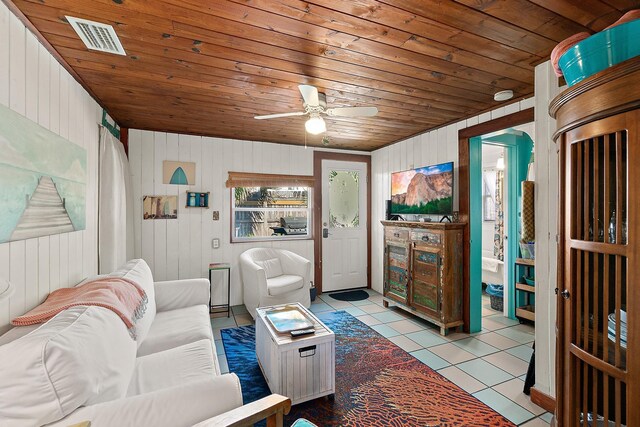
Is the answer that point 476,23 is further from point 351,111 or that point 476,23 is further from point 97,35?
point 97,35

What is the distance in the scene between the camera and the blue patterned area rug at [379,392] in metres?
1.92

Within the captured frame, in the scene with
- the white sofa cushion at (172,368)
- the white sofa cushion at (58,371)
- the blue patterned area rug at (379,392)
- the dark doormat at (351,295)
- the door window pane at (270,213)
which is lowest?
the blue patterned area rug at (379,392)

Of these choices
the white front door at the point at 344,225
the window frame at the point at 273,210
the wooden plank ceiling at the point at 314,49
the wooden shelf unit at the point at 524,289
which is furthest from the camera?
the white front door at the point at 344,225

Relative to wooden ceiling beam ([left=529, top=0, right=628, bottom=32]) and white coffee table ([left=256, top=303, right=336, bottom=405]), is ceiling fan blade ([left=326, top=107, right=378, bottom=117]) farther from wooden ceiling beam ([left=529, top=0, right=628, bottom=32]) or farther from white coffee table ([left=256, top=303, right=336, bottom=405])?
white coffee table ([left=256, top=303, right=336, bottom=405])

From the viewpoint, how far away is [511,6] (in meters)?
1.48

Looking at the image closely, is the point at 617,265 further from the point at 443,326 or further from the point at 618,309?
the point at 443,326

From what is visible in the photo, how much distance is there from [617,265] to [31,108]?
2831 millimetres

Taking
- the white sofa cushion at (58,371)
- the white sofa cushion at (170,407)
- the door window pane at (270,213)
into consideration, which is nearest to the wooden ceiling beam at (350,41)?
the white sofa cushion at (58,371)

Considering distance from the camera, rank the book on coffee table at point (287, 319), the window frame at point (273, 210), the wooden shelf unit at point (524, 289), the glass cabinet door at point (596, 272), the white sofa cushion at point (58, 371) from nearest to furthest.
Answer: the white sofa cushion at point (58, 371) < the glass cabinet door at point (596, 272) < the book on coffee table at point (287, 319) < the wooden shelf unit at point (524, 289) < the window frame at point (273, 210)

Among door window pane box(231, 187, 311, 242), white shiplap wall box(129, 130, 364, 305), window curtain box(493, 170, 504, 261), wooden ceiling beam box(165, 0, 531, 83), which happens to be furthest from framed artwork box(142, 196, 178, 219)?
window curtain box(493, 170, 504, 261)

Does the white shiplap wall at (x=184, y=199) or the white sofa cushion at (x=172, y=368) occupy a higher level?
the white shiplap wall at (x=184, y=199)

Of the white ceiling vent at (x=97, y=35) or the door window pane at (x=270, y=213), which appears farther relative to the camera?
the door window pane at (x=270, y=213)

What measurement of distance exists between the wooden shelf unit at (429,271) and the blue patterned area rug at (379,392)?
0.71 m

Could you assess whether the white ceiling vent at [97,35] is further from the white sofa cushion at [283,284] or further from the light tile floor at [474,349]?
the white sofa cushion at [283,284]
